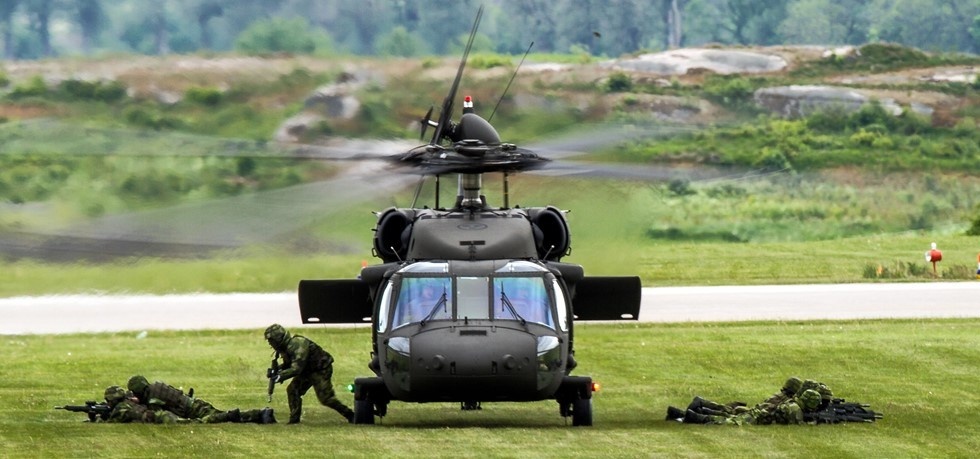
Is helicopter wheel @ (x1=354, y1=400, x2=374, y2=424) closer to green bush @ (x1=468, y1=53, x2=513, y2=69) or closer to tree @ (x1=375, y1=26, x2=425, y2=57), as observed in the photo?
green bush @ (x1=468, y1=53, x2=513, y2=69)

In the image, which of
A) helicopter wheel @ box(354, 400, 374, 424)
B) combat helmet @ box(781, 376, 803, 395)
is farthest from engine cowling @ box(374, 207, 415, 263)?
combat helmet @ box(781, 376, 803, 395)

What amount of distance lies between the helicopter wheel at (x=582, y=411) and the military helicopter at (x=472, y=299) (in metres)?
0.01

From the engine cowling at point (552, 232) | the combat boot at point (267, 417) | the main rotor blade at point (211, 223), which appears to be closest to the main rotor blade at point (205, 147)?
the main rotor blade at point (211, 223)

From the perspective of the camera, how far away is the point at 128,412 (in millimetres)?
24109

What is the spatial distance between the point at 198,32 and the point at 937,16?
199ft

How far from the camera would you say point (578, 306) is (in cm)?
2723

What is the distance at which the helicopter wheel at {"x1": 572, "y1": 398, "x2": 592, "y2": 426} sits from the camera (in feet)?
79.5

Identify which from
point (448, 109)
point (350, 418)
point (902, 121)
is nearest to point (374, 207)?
point (448, 109)

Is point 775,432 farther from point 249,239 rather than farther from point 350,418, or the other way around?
point 249,239

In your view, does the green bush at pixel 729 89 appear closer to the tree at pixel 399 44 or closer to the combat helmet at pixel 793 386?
the tree at pixel 399 44

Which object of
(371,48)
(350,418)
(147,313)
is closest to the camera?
(350,418)

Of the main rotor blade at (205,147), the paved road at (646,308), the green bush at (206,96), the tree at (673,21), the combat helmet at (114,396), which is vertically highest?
→ the tree at (673,21)

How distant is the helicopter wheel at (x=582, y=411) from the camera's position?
24.2m

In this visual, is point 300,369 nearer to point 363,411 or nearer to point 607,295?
point 363,411
